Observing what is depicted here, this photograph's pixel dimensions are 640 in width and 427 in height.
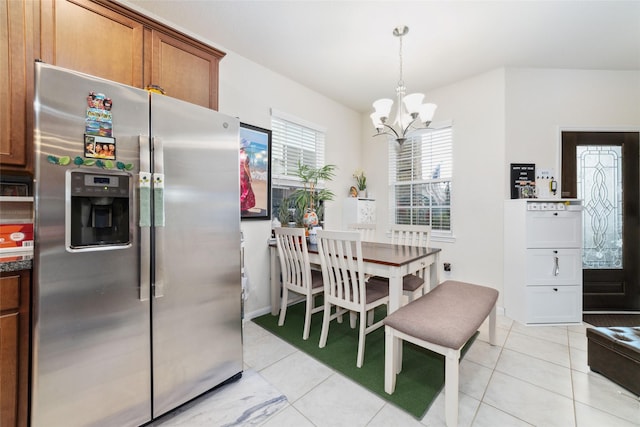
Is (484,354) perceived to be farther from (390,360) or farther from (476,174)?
(476,174)

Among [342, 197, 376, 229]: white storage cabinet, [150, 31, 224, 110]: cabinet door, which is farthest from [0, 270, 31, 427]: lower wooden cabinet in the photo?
[342, 197, 376, 229]: white storage cabinet

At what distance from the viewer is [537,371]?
1901 mm

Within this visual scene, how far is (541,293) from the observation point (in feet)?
8.81

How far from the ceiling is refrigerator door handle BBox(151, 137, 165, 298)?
152 cm

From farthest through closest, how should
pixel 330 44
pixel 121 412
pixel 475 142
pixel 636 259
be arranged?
pixel 475 142 → pixel 636 259 → pixel 330 44 → pixel 121 412

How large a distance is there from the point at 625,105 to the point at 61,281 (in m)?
5.35

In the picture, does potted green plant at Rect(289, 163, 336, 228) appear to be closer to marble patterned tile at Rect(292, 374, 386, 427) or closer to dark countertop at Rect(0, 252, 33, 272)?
marble patterned tile at Rect(292, 374, 386, 427)

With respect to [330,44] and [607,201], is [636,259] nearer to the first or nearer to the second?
[607,201]

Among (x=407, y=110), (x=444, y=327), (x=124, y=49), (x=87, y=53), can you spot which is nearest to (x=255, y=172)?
(x=124, y=49)

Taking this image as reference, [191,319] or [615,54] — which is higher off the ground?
[615,54]

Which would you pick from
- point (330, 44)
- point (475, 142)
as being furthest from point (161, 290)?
point (475, 142)

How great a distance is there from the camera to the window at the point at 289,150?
10.2 feet

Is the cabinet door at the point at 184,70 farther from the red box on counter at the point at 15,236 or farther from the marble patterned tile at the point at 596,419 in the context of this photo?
the marble patterned tile at the point at 596,419

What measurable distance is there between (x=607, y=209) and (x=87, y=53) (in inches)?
203
